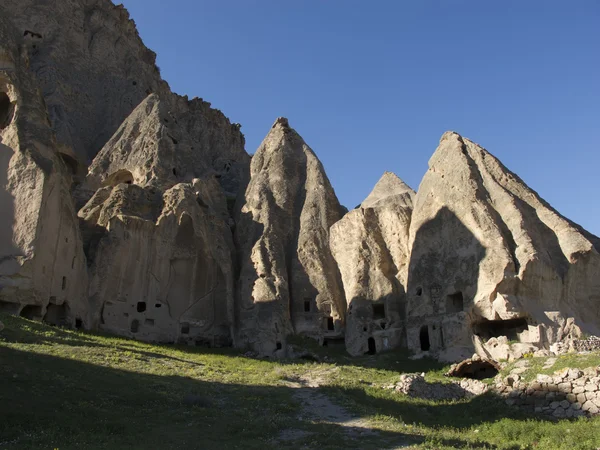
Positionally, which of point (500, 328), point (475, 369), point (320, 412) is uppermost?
point (500, 328)

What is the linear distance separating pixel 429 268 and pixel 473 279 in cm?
298

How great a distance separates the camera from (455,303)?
32312mm

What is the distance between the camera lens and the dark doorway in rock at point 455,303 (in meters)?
31.8

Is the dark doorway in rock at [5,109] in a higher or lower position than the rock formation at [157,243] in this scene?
higher

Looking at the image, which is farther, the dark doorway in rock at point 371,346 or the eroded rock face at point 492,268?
the dark doorway in rock at point 371,346

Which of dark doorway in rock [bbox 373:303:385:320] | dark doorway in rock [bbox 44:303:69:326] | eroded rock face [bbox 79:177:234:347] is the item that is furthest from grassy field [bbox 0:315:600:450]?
dark doorway in rock [bbox 373:303:385:320]

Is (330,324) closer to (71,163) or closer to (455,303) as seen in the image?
(455,303)

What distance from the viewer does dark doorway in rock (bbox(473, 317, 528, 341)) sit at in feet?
100

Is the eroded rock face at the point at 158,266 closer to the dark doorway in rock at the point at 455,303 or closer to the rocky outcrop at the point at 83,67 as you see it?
A: the dark doorway in rock at the point at 455,303

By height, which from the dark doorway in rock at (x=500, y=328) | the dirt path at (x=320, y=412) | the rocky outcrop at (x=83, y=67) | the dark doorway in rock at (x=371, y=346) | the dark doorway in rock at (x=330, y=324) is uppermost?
the rocky outcrop at (x=83, y=67)

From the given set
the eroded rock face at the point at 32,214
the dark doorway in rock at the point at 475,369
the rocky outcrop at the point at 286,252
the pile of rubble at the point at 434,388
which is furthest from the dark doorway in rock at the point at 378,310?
the eroded rock face at the point at 32,214

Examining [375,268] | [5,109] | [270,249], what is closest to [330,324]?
[375,268]

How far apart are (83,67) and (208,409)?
154ft

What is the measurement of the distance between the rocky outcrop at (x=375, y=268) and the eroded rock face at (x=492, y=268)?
162 cm
